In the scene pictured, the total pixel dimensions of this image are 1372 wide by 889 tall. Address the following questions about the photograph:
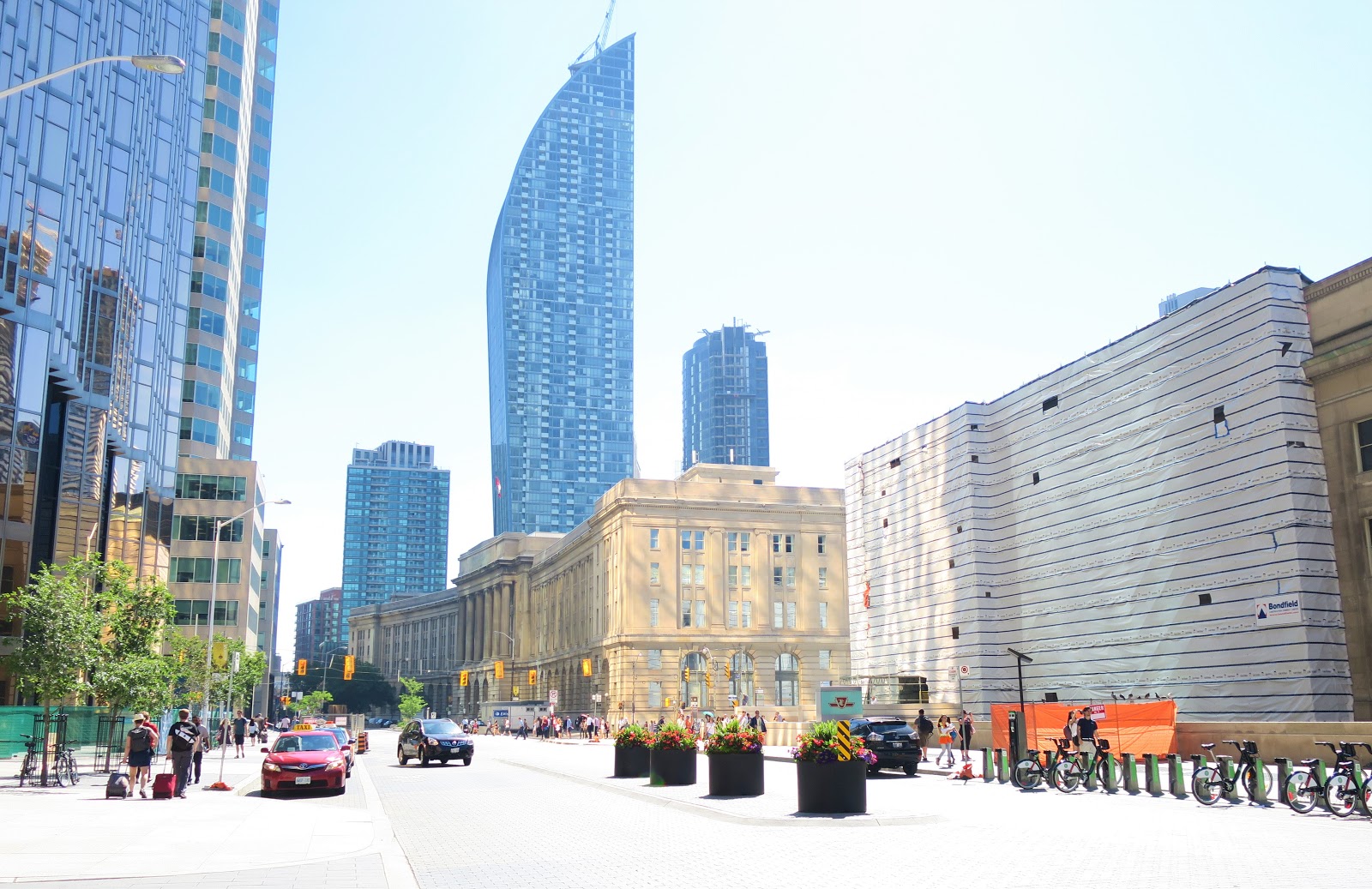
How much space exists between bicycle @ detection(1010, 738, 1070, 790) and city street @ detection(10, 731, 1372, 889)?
626mm

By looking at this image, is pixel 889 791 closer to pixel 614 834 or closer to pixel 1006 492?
pixel 614 834

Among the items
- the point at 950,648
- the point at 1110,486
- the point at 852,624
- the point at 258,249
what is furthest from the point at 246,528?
the point at 1110,486

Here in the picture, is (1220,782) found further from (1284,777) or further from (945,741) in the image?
(945,741)

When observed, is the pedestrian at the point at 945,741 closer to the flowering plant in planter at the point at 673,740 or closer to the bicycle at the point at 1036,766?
the bicycle at the point at 1036,766

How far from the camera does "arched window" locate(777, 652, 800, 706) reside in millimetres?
113812

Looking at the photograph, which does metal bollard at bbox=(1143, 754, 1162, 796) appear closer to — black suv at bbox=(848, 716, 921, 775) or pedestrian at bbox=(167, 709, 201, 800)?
black suv at bbox=(848, 716, 921, 775)

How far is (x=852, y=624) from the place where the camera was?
68.9m

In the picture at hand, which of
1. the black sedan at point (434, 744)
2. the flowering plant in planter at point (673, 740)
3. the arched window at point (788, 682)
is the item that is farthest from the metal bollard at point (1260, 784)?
the arched window at point (788, 682)

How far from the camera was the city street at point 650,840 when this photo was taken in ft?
45.6

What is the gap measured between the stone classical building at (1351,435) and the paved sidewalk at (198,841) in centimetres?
2858

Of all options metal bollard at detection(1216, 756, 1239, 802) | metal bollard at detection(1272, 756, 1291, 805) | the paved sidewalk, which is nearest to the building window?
metal bollard at detection(1216, 756, 1239, 802)

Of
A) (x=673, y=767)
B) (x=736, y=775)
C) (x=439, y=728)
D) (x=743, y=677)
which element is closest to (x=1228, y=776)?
(x=736, y=775)

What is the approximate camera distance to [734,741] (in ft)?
82.3

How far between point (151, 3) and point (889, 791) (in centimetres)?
6057
